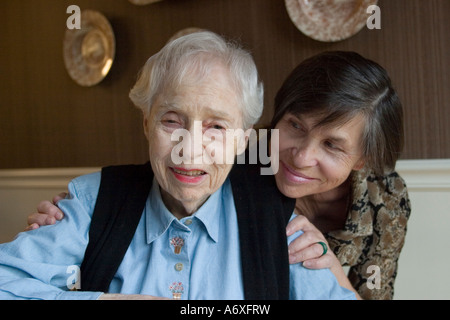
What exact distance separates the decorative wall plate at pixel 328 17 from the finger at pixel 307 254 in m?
1.21

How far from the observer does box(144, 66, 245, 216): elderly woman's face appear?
1085mm

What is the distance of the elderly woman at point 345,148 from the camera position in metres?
1.29

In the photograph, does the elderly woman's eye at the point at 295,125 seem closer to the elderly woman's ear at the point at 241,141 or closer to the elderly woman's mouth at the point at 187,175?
the elderly woman's ear at the point at 241,141

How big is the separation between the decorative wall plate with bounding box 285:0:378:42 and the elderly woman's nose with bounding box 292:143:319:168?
3.06ft

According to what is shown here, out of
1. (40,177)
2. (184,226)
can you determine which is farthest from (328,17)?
(40,177)

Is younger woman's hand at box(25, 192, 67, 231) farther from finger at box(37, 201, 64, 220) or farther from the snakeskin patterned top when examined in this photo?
the snakeskin patterned top

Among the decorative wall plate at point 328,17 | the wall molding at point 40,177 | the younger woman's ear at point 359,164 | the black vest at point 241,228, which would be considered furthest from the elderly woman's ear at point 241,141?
the wall molding at point 40,177

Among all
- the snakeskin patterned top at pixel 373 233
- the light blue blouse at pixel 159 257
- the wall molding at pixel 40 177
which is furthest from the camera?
the wall molding at pixel 40 177

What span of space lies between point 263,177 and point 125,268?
1.58ft

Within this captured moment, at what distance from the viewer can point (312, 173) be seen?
1.35 m

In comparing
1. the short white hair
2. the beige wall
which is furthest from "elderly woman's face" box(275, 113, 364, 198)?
the beige wall

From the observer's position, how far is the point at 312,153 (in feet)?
4.30

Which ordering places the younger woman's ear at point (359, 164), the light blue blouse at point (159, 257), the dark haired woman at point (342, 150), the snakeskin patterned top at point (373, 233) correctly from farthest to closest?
the snakeskin patterned top at point (373, 233), the younger woman's ear at point (359, 164), the dark haired woman at point (342, 150), the light blue blouse at point (159, 257)

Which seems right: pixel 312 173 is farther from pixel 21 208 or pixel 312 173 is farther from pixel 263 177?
pixel 21 208
